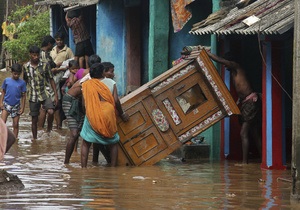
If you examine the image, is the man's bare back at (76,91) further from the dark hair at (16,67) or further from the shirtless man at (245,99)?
the dark hair at (16,67)

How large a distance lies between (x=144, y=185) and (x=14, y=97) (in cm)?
599

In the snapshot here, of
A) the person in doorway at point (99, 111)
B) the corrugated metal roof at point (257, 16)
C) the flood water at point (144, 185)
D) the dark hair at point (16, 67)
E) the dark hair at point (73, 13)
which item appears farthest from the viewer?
the dark hair at point (73, 13)

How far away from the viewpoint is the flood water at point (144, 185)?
9094 millimetres

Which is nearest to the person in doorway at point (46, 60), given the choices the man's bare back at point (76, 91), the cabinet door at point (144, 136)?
the man's bare back at point (76, 91)

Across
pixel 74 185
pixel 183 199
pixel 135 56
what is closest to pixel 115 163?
pixel 74 185

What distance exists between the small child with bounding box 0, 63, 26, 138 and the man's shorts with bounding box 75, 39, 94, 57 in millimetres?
4389

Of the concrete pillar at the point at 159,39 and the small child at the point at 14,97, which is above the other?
the concrete pillar at the point at 159,39

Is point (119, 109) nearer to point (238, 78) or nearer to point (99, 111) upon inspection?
point (99, 111)

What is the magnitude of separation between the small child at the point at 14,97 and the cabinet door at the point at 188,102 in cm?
399

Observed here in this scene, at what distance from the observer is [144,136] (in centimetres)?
1270

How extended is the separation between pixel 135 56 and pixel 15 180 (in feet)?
34.3

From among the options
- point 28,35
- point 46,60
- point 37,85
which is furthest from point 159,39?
point 28,35

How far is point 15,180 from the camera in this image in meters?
10.0

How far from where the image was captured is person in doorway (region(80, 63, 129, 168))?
12195 mm
